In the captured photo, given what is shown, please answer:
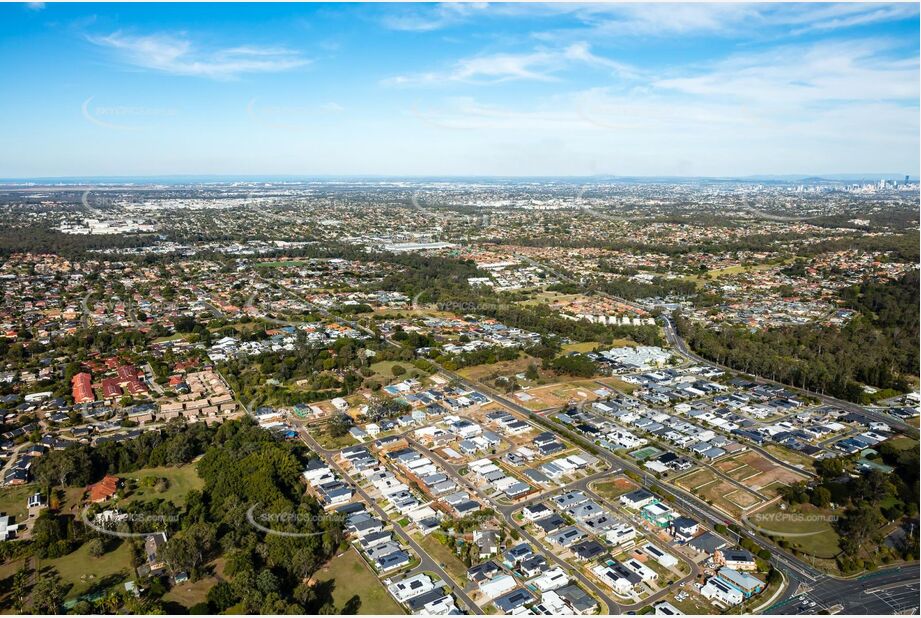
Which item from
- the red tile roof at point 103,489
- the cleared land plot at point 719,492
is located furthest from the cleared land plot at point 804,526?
the red tile roof at point 103,489

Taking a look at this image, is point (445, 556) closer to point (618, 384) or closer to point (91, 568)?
point (91, 568)

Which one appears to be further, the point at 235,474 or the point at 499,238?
the point at 499,238

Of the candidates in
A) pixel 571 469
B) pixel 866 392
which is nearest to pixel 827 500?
pixel 571 469

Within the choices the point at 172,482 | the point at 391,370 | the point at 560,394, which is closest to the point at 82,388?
the point at 172,482

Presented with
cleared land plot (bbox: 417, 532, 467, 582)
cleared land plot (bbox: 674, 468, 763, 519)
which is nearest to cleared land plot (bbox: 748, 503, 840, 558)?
cleared land plot (bbox: 674, 468, 763, 519)

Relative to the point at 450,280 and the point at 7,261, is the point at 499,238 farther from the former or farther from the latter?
the point at 7,261
